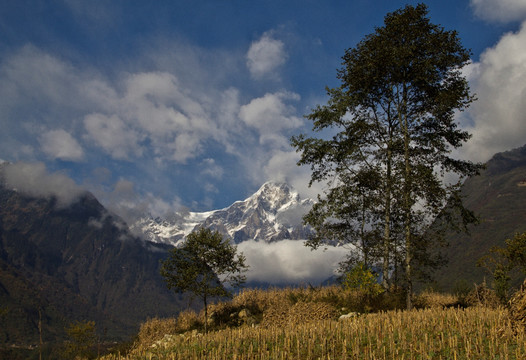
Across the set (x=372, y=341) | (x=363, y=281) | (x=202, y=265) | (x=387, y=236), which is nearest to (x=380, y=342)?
(x=372, y=341)

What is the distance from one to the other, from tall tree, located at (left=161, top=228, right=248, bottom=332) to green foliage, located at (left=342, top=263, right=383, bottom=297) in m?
10.2

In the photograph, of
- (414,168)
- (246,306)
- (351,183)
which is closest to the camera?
(414,168)

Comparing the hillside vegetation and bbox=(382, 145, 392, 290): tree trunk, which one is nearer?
the hillside vegetation

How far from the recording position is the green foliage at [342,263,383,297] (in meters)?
22.8

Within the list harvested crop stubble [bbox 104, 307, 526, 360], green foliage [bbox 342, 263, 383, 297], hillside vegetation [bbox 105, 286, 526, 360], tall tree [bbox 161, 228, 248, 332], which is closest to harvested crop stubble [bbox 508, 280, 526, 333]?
hillside vegetation [bbox 105, 286, 526, 360]

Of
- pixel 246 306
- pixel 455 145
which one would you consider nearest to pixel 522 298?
pixel 455 145

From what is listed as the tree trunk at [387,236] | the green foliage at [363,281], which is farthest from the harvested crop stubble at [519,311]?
the tree trunk at [387,236]

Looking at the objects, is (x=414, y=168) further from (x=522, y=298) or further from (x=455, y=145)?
(x=522, y=298)

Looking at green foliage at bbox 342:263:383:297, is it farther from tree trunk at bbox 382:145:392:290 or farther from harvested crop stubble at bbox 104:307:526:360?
harvested crop stubble at bbox 104:307:526:360

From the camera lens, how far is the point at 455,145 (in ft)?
80.9

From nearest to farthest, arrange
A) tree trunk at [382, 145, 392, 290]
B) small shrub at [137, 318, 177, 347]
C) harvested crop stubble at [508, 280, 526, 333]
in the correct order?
harvested crop stubble at [508, 280, 526, 333] < tree trunk at [382, 145, 392, 290] < small shrub at [137, 318, 177, 347]

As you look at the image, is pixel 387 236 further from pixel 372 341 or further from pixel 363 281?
pixel 372 341

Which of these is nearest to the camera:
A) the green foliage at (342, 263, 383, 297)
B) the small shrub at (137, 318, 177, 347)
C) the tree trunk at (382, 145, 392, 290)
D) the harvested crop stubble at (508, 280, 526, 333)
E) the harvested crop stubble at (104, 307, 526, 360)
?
the harvested crop stubble at (104, 307, 526, 360)

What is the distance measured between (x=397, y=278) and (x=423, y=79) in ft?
43.8
